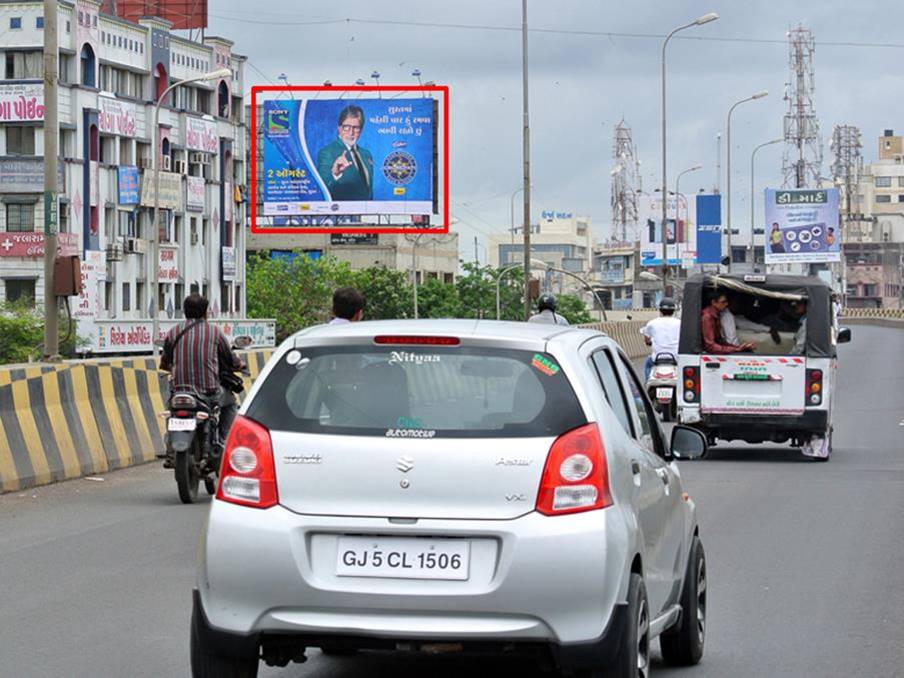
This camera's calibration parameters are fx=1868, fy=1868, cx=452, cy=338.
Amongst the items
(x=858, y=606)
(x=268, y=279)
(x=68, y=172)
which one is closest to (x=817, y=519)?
(x=858, y=606)

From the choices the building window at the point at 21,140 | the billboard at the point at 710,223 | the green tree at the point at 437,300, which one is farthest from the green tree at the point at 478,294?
the building window at the point at 21,140

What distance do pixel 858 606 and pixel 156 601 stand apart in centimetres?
366

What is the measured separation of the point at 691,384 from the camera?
21.5 metres

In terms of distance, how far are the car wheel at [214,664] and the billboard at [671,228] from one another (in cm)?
9970

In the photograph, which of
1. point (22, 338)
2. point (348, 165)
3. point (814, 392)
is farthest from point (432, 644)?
point (22, 338)

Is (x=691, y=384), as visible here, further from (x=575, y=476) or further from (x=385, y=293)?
(x=385, y=293)

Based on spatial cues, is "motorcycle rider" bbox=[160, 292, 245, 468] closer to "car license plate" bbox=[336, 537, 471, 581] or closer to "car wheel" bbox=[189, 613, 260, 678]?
"car wheel" bbox=[189, 613, 260, 678]

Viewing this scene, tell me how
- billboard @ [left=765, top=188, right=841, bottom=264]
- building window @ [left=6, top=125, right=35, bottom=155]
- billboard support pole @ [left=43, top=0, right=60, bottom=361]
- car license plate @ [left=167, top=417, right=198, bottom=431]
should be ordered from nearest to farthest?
car license plate @ [left=167, top=417, right=198, bottom=431], billboard support pole @ [left=43, top=0, right=60, bottom=361], building window @ [left=6, top=125, right=35, bottom=155], billboard @ [left=765, top=188, right=841, bottom=264]

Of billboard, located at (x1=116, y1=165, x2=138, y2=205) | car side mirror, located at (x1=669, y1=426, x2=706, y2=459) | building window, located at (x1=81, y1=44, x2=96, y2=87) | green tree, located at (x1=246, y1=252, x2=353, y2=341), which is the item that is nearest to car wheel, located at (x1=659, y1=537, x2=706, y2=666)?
car side mirror, located at (x1=669, y1=426, x2=706, y2=459)

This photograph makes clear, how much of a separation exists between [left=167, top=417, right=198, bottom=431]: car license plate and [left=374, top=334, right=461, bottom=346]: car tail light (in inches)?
328

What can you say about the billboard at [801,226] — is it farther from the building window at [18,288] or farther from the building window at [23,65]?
the building window at [23,65]

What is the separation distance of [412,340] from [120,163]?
77627 mm

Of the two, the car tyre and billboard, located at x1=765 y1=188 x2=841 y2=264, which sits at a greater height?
billboard, located at x1=765 y1=188 x2=841 y2=264

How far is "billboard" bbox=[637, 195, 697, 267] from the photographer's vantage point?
11188 centimetres
